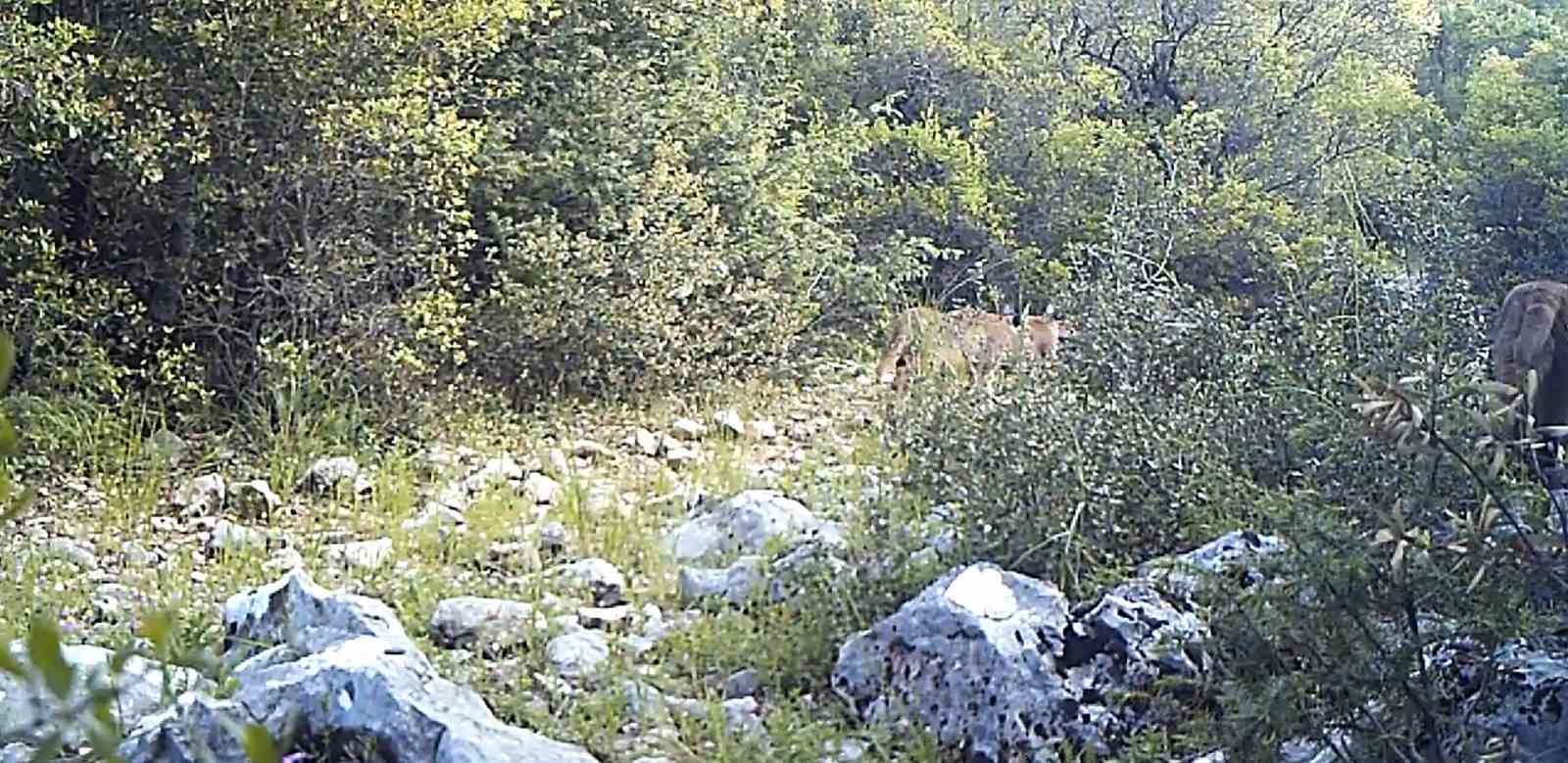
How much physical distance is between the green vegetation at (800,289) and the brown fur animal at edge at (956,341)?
0.29 meters

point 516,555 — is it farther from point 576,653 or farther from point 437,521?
point 576,653

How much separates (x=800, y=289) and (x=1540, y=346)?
3.88 meters

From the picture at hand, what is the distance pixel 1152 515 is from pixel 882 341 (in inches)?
160

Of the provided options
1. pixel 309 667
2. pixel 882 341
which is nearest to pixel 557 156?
pixel 882 341

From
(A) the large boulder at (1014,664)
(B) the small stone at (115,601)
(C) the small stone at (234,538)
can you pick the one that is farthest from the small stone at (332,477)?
(A) the large boulder at (1014,664)

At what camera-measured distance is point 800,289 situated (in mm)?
7914

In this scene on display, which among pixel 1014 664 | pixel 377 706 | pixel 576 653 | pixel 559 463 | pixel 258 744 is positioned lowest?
pixel 559 463

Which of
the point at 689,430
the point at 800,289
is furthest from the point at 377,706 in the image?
the point at 800,289

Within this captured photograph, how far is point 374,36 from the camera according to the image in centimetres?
596

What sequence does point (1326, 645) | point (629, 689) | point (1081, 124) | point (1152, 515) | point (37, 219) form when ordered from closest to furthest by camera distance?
point (1326, 645), point (629, 689), point (1152, 515), point (37, 219), point (1081, 124)

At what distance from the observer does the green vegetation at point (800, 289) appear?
11.4ft

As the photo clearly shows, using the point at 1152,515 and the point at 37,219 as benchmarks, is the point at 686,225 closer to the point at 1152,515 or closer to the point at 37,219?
the point at 37,219

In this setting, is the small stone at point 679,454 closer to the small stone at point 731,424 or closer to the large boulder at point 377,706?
the small stone at point 731,424

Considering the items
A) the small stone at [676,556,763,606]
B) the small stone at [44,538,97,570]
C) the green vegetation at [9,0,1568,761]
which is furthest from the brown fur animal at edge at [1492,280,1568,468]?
the small stone at [44,538,97,570]
